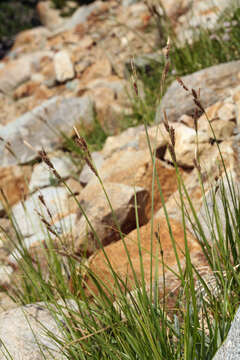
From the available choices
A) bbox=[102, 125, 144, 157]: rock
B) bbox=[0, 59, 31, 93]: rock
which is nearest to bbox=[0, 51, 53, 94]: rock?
bbox=[0, 59, 31, 93]: rock

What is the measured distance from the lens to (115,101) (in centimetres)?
438

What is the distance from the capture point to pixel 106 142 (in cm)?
356

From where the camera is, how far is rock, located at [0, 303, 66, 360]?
1288mm

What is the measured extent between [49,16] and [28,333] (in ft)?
37.3

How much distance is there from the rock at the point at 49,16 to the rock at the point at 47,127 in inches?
301

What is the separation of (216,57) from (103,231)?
6.22ft

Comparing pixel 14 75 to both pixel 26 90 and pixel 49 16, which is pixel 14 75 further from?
pixel 49 16

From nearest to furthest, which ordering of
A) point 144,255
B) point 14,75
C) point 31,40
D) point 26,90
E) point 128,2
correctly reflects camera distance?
point 144,255 < point 26,90 < point 14,75 < point 128,2 < point 31,40

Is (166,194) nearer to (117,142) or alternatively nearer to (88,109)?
(117,142)

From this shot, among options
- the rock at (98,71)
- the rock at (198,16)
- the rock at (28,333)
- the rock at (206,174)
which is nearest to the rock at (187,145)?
the rock at (206,174)

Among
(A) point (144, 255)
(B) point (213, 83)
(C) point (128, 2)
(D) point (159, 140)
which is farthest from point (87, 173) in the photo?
(C) point (128, 2)

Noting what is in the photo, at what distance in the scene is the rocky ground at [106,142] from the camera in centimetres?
199

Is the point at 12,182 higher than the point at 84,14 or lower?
lower

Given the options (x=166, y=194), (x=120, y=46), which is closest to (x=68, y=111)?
(x=166, y=194)
